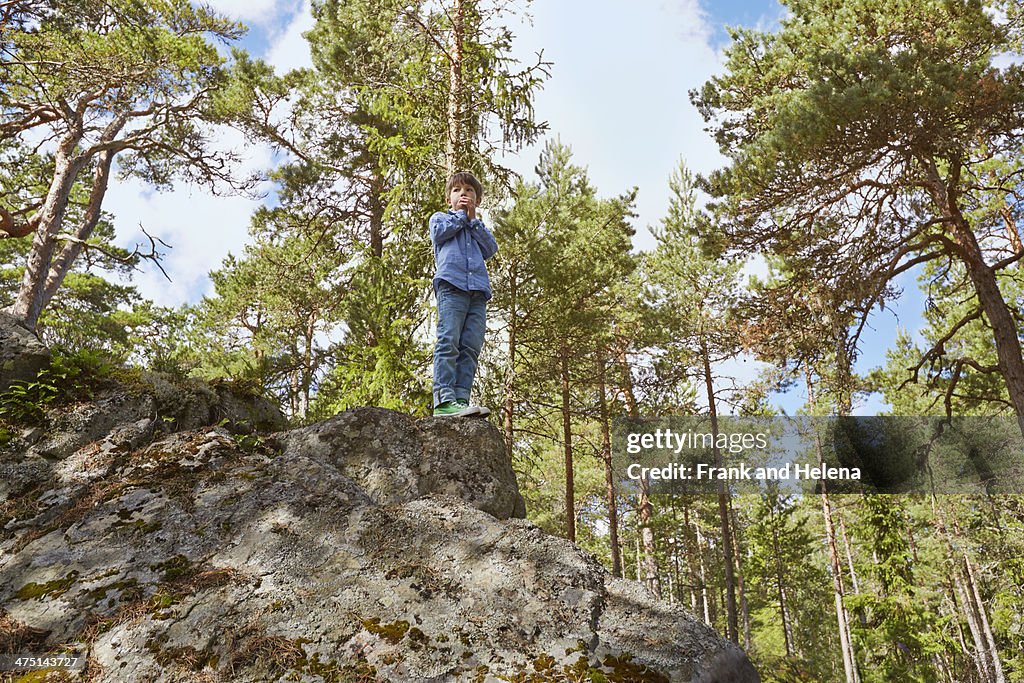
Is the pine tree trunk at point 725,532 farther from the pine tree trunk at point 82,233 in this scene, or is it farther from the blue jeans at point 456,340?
the pine tree trunk at point 82,233

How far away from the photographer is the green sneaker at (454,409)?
5086 millimetres

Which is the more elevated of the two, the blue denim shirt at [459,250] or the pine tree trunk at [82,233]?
the pine tree trunk at [82,233]

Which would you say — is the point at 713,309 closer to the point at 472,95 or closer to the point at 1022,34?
the point at 1022,34

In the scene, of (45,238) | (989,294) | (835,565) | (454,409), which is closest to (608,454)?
(989,294)

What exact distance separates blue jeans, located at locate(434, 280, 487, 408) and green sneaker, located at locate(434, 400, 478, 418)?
0.04 metres

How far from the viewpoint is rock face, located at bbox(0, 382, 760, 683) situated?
2.35 m

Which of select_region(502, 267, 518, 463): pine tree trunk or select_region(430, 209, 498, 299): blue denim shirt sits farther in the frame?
select_region(502, 267, 518, 463): pine tree trunk

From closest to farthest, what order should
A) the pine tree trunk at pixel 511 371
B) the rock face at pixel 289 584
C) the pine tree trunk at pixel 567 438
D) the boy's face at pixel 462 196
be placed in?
the rock face at pixel 289 584, the boy's face at pixel 462 196, the pine tree trunk at pixel 511 371, the pine tree trunk at pixel 567 438

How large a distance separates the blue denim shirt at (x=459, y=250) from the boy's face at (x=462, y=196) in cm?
7

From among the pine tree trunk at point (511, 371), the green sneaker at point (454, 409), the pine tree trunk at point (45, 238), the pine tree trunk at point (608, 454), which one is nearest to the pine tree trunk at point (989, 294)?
the pine tree trunk at point (608, 454)

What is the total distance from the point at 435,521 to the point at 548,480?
19.8 m

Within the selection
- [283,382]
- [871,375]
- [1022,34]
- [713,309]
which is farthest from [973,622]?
[283,382]

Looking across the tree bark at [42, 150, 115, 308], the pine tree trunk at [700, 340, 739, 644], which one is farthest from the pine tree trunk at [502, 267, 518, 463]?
the tree bark at [42, 150, 115, 308]

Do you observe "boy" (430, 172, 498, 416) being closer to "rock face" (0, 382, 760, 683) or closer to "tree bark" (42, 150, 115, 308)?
"rock face" (0, 382, 760, 683)
